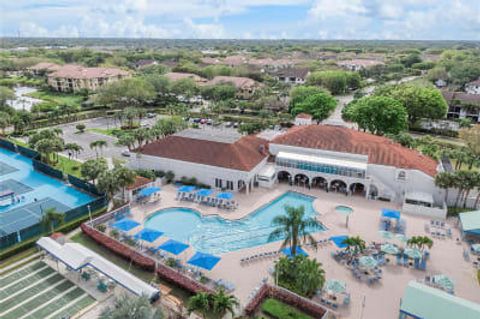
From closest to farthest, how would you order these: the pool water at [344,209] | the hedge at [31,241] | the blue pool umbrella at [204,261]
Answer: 1. the blue pool umbrella at [204,261]
2. the hedge at [31,241]
3. the pool water at [344,209]

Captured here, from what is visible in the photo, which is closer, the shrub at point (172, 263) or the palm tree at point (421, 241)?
the shrub at point (172, 263)

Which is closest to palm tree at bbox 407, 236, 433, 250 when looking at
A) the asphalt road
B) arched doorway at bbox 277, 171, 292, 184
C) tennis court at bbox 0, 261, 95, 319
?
arched doorway at bbox 277, 171, 292, 184

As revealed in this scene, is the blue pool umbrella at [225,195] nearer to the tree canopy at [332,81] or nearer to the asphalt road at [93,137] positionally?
the asphalt road at [93,137]

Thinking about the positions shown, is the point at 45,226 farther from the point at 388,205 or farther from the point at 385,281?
the point at 388,205

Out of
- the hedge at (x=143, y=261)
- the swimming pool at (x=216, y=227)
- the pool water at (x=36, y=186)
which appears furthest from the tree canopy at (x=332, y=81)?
the hedge at (x=143, y=261)

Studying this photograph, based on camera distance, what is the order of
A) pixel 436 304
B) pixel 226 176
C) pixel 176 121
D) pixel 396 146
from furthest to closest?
1. pixel 176 121
2. pixel 396 146
3. pixel 226 176
4. pixel 436 304

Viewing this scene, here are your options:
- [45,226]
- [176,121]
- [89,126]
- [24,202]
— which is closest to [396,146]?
[176,121]

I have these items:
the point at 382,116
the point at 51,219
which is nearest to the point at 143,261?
the point at 51,219
